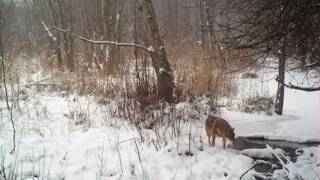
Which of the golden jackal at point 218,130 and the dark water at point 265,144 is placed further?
the dark water at point 265,144

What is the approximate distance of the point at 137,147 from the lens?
13.0 ft

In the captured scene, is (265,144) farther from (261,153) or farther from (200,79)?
(200,79)

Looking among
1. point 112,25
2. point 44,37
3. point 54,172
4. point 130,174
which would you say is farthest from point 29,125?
point 44,37

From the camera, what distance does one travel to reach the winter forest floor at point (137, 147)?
3.63 metres

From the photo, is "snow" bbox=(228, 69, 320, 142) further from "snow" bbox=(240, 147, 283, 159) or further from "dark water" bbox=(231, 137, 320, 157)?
"snow" bbox=(240, 147, 283, 159)

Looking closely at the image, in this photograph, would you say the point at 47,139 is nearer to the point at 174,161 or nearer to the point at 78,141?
the point at 78,141

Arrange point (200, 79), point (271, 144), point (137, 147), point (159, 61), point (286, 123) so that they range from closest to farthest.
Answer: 1. point (137, 147)
2. point (271, 144)
3. point (286, 123)
4. point (159, 61)
5. point (200, 79)

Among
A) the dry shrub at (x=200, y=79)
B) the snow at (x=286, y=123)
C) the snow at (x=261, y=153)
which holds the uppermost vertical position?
the dry shrub at (x=200, y=79)

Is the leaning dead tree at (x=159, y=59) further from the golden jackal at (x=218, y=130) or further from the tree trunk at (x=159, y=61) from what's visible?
the golden jackal at (x=218, y=130)

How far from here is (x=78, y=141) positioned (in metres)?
4.62

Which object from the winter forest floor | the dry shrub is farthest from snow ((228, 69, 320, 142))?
the dry shrub

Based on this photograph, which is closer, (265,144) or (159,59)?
(265,144)

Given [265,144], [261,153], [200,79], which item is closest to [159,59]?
[200,79]

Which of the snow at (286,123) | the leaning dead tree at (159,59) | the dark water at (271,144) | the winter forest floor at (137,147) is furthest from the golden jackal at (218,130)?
the leaning dead tree at (159,59)
